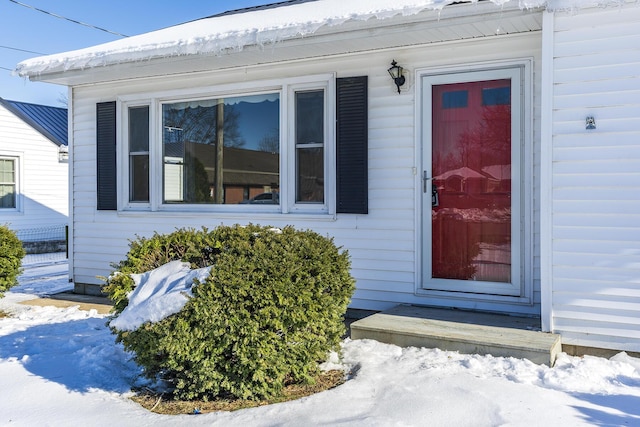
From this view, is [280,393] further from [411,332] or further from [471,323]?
[471,323]

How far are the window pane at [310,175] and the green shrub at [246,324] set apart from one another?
2210 millimetres

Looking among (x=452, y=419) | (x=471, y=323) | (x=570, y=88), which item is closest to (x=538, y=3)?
(x=570, y=88)

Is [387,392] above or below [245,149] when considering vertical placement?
below

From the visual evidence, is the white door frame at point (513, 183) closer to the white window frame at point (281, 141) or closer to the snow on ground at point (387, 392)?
the white window frame at point (281, 141)

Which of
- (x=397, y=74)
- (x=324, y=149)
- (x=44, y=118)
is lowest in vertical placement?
(x=324, y=149)

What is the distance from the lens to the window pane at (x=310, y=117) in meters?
5.72

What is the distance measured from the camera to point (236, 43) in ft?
16.8

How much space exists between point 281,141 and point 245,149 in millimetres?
530

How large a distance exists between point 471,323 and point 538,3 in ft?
7.84

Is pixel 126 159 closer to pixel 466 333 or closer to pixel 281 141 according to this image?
pixel 281 141

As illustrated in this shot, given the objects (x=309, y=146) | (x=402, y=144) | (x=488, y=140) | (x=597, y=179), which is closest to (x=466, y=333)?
(x=597, y=179)

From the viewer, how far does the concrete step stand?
3711mm

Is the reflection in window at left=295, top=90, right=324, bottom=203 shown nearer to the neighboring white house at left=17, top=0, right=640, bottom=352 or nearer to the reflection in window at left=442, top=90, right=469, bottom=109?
the neighboring white house at left=17, top=0, right=640, bottom=352

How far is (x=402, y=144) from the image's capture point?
5262 millimetres
